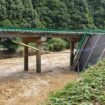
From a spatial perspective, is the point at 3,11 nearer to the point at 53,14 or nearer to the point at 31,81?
the point at 53,14

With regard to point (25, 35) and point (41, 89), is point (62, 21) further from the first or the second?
point (41, 89)

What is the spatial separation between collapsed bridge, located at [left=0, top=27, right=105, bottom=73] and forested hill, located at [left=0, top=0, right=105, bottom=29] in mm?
20350

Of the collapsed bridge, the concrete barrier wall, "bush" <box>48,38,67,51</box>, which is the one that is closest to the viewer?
the collapsed bridge

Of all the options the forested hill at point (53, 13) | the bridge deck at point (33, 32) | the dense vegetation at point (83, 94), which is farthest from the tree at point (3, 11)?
the dense vegetation at point (83, 94)

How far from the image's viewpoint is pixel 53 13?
7075 cm

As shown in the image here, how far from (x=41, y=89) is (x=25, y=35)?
348 inches

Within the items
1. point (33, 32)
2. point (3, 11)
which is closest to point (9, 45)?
point (3, 11)

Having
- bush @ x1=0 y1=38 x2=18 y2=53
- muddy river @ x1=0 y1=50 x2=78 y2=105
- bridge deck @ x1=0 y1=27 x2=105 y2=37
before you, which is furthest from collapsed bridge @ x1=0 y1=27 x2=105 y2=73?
bush @ x1=0 y1=38 x2=18 y2=53

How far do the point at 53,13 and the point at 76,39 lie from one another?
33.1 meters

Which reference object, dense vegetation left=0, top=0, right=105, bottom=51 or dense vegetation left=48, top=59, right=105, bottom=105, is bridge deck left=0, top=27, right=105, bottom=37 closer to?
dense vegetation left=48, top=59, right=105, bottom=105

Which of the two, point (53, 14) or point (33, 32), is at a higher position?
point (33, 32)

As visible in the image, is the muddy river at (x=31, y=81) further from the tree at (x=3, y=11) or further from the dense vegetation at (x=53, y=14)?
the dense vegetation at (x=53, y=14)

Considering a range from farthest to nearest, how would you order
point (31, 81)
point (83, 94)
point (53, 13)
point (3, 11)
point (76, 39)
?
point (53, 13)
point (3, 11)
point (76, 39)
point (31, 81)
point (83, 94)

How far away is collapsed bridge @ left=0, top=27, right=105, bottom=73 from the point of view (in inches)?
→ 1204
